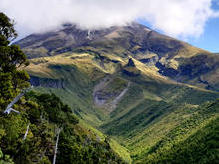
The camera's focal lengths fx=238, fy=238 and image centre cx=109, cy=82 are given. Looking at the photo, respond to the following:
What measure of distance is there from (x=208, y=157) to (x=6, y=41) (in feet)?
277

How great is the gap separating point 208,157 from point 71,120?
59902 mm

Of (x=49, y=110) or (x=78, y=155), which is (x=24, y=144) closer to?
(x=78, y=155)

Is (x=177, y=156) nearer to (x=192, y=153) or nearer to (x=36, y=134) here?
(x=192, y=153)

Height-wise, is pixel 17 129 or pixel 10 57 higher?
pixel 10 57

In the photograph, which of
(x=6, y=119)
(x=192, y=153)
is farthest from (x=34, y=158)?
(x=192, y=153)

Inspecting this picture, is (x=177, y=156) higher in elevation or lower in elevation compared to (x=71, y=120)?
lower

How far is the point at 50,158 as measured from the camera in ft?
189

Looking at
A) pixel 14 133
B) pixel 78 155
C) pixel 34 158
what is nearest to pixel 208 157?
pixel 78 155

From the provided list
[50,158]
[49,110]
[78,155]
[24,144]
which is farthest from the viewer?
[49,110]

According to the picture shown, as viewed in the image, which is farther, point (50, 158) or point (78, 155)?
point (78, 155)

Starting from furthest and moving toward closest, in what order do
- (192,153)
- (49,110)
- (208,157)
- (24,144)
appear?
(192,153), (208,157), (49,110), (24,144)

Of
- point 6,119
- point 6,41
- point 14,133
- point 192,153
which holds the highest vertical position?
point 6,41

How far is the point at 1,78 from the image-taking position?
41.9 m

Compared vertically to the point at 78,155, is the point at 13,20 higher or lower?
higher
